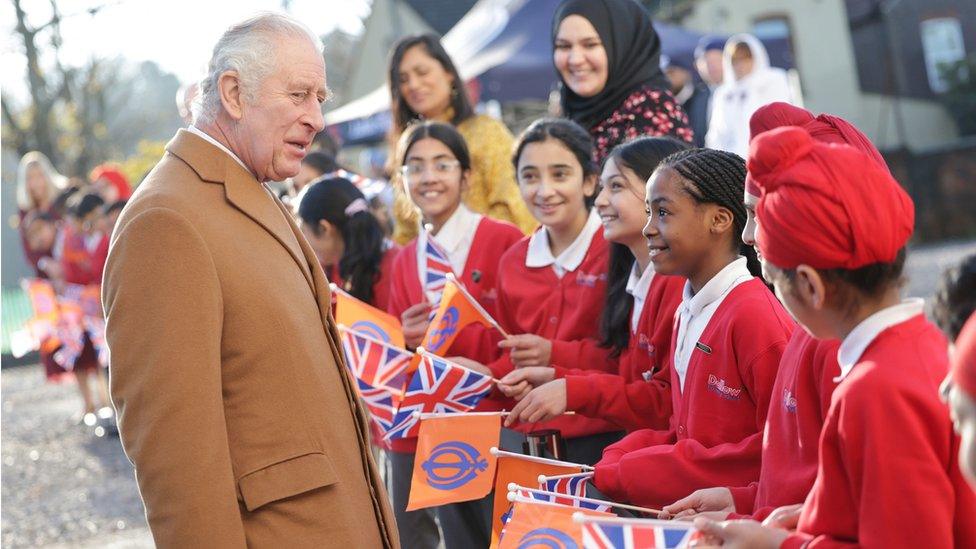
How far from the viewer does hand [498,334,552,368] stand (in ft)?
13.6

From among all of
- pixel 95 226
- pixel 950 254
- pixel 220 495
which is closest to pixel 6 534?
pixel 95 226

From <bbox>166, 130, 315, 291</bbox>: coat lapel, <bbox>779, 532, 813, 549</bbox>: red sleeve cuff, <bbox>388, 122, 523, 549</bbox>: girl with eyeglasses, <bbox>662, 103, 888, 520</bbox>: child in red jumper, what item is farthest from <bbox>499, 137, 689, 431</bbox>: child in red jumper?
<bbox>779, 532, 813, 549</bbox>: red sleeve cuff

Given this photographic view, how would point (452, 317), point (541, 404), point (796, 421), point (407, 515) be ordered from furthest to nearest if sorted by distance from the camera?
point (407, 515) < point (452, 317) < point (541, 404) < point (796, 421)

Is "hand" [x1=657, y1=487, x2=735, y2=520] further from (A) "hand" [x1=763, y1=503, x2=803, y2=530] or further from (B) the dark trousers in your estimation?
(B) the dark trousers

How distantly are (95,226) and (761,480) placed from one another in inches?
400

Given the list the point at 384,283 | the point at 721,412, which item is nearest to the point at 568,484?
the point at 721,412

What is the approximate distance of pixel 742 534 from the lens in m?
2.29

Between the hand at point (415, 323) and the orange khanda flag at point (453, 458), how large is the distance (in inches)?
37.0

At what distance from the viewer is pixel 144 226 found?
278 centimetres

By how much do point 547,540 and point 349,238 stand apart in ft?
9.99

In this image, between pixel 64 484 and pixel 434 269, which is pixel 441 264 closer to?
pixel 434 269

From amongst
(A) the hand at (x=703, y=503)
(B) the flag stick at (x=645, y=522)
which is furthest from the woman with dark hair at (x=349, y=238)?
(B) the flag stick at (x=645, y=522)

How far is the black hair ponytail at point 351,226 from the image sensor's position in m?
5.45

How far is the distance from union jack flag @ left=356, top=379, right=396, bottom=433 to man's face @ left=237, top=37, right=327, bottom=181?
1.47m
